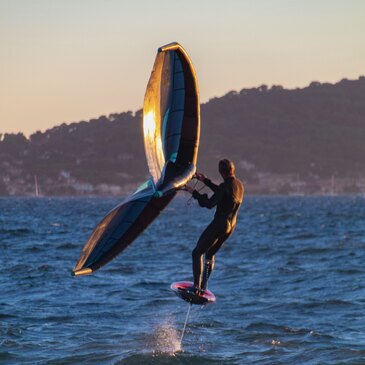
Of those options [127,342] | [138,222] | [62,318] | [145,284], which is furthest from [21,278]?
[138,222]

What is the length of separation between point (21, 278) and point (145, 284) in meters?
4.41

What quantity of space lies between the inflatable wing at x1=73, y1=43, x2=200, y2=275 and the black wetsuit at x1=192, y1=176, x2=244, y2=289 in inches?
26.6

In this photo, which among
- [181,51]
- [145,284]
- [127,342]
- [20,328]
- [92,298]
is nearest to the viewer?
[181,51]

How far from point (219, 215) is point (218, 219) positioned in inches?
2.6

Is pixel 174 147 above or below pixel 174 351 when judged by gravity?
above

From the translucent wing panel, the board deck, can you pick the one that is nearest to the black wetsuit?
Result: the board deck

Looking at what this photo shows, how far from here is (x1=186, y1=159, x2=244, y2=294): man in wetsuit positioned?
15250 millimetres

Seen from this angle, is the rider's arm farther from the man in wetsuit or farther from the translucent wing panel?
the translucent wing panel

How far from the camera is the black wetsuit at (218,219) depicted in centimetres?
1525

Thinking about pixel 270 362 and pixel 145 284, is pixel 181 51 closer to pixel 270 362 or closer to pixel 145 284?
pixel 270 362

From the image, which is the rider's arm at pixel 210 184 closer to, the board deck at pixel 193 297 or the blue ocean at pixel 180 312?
the blue ocean at pixel 180 312

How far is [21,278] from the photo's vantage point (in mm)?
34781

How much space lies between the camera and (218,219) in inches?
611

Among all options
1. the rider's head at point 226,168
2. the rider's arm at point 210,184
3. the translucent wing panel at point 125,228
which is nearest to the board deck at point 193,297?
the translucent wing panel at point 125,228
